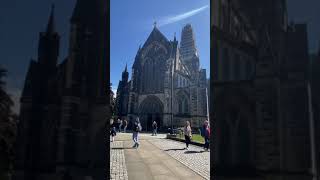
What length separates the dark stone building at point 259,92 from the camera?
6.32ft

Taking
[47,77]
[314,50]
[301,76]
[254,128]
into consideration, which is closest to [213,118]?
[254,128]

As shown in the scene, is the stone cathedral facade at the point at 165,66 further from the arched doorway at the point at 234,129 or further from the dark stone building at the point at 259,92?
the arched doorway at the point at 234,129

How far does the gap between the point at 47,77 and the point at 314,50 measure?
170 centimetres

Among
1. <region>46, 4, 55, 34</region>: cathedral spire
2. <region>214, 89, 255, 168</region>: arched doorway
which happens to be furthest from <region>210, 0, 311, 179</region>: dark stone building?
<region>46, 4, 55, 34</region>: cathedral spire

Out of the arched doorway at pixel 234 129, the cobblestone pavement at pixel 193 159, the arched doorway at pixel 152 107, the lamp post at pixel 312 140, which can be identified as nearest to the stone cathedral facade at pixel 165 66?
the arched doorway at pixel 234 129

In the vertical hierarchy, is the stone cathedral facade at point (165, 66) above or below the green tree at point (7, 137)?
above

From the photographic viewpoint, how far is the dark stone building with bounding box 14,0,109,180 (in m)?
2.27

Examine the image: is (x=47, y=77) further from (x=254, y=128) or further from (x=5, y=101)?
(x=254, y=128)

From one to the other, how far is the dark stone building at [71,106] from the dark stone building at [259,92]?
776 mm

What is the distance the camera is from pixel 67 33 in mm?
2314

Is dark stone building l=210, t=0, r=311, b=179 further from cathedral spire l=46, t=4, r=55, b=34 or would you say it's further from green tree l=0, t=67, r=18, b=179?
green tree l=0, t=67, r=18, b=179

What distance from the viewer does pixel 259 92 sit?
1970 millimetres

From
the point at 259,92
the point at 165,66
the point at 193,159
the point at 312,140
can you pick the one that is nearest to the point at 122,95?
the point at 193,159

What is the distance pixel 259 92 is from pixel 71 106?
124 centimetres
